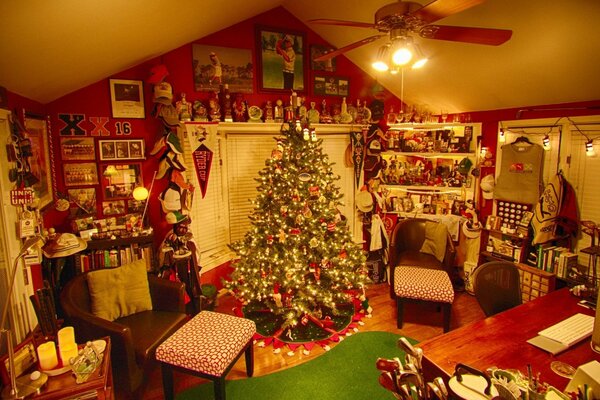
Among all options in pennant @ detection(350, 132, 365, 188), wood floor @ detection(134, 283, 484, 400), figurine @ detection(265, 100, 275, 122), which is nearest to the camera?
wood floor @ detection(134, 283, 484, 400)

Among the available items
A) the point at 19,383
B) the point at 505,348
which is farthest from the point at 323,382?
the point at 19,383

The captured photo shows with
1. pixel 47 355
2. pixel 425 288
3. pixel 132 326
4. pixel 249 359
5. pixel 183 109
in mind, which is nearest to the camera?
pixel 47 355

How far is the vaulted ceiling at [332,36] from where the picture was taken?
6.54ft

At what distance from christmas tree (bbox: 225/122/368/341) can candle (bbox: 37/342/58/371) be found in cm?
196

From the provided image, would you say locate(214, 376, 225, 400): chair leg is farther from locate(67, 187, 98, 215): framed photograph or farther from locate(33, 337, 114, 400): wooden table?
locate(67, 187, 98, 215): framed photograph

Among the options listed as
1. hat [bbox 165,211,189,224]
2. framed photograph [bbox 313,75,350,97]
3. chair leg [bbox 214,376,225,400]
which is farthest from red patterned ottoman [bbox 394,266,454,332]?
framed photograph [bbox 313,75,350,97]

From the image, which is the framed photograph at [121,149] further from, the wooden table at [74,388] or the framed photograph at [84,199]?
the wooden table at [74,388]

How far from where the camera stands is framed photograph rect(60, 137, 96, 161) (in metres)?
3.36

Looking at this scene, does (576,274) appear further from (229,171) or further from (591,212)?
(229,171)

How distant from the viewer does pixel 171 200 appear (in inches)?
142

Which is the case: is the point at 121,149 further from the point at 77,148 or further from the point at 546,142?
the point at 546,142

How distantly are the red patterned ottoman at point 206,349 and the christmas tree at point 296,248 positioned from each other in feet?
3.06

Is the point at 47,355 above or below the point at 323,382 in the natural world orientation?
above

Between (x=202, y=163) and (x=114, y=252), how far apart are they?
1.31 metres
